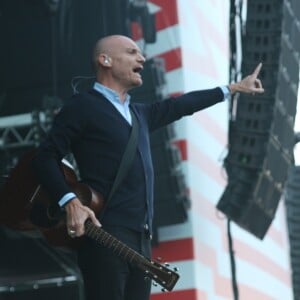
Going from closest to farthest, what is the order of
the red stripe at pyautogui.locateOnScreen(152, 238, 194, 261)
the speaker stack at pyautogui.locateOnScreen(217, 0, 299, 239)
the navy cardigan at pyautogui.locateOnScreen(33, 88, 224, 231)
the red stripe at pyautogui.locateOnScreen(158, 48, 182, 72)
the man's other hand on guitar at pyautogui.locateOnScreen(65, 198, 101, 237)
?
1. the man's other hand on guitar at pyautogui.locateOnScreen(65, 198, 101, 237)
2. the navy cardigan at pyautogui.locateOnScreen(33, 88, 224, 231)
3. the speaker stack at pyautogui.locateOnScreen(217, 0, 299, 239)
4. the red stripe at pyautogui.locateOnScreen(152, 238, 194, 261)
5. the red stripe at pyautogui.locateOnScreen(158, 48, 182, 72)

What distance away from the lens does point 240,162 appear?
268 inches

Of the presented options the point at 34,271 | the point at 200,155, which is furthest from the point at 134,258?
the point at 200,155

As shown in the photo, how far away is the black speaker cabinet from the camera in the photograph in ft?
11.9

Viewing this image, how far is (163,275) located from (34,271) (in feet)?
7.01

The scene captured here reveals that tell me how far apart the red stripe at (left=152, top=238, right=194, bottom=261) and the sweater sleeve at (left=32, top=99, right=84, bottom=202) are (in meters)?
4.73

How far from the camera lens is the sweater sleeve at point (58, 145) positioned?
2.12m

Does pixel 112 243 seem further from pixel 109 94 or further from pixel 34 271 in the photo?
pixel 34 271

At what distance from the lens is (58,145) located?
84.7 inches

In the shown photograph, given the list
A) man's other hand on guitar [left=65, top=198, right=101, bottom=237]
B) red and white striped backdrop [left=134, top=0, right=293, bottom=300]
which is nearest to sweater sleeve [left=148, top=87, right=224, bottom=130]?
man's other hand on guitar [left=65, top=198, right=101, bottom=237]

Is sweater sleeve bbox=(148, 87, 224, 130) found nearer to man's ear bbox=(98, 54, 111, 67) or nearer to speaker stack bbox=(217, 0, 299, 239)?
man's ear bbox=(98, 54, 111, 67)

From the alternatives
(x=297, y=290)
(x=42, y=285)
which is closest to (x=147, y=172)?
(x=42, y=285)

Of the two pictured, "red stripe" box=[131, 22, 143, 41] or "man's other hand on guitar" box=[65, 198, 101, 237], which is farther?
"red stripe" box=[131, 22, 143, 41]

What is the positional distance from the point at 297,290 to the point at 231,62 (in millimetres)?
3929

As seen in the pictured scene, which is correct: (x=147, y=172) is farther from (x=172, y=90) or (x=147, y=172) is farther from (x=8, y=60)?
Result: (x=172, y=90)
